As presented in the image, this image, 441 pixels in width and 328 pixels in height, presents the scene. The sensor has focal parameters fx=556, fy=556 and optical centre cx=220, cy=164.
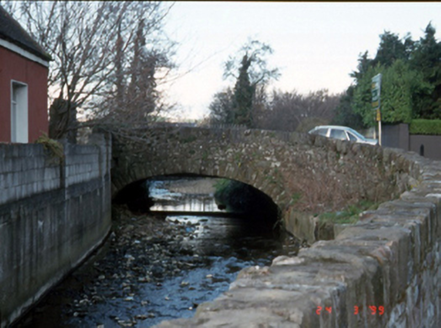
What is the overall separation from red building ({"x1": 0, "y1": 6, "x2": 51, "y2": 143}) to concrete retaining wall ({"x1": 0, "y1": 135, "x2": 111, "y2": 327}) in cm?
129

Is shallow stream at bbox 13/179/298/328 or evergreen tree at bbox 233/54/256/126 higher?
evergreen tree at bbox 233/54/256/126

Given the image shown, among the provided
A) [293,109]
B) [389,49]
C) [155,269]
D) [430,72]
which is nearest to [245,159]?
[155,269]

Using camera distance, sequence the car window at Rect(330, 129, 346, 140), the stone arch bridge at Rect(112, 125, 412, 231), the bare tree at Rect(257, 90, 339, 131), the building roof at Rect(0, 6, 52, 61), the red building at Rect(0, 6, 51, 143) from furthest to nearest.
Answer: the bare tree at Rect(257, 90, 339, 131) → the car window at Rect(330, 129, 346, 140) → the stone arch bridge at Rect(112, 125, 412, 231) → the red building at Rect(0, 6, 51, 143) → the building roof at Rect(0, 6, 52, 61)

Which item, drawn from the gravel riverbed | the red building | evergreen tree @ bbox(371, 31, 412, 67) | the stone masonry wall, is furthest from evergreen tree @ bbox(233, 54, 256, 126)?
the stone masonry wall

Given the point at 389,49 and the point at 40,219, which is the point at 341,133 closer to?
the point at 40,219

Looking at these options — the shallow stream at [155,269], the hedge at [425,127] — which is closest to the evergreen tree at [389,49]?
the hedge at [425,127]

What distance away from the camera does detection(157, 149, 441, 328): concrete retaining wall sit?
6.81ft

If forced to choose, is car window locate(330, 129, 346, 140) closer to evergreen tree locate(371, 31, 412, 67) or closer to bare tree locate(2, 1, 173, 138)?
bare tree locate(2, 1, 173, 138)

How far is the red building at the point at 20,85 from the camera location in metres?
11.0

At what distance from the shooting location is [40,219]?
8.97 m

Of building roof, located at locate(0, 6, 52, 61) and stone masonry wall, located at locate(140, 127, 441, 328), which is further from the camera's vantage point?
building roof, located at locate(0, 6, 52, 61)

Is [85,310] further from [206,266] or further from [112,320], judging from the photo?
[206,266]

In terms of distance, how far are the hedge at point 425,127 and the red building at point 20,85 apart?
1977cm

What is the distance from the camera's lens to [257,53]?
125ft
